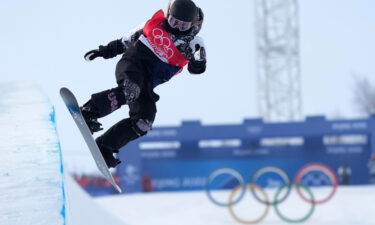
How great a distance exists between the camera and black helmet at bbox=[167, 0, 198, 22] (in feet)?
16.6

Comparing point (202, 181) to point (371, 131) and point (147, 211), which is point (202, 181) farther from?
point (147, 211)

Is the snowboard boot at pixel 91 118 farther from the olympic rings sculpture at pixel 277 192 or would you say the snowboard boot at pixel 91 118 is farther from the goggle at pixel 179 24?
the olympic rings sculpture at pixel 277 192

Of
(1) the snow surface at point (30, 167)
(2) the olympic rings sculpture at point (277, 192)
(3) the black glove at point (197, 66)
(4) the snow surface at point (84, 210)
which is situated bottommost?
(2) the olympic rings sculpture at point (277, 192)

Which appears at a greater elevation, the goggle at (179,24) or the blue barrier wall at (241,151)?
the goggle at (179,24)

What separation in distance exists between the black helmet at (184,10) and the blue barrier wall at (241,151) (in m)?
19.3

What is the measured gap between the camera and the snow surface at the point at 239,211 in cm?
1262

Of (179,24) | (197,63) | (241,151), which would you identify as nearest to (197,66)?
(197,63)

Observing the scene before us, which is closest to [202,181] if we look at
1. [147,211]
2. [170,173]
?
[170,173]

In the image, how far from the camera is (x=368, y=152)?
23422mm

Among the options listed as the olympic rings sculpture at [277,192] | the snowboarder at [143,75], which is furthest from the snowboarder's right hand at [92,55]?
the olympic rings sculpture at [277,192]

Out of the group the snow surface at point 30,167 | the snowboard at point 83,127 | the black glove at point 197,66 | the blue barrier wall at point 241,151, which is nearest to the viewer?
the snow surface at point 30,167

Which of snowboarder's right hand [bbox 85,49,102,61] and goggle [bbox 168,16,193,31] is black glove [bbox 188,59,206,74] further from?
snowboarder's right hand [bbox 85,49,102,61]

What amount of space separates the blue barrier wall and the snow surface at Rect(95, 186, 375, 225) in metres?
5.59

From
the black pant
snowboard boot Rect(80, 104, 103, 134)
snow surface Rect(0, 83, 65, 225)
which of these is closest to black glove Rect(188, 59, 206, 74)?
the black pant
